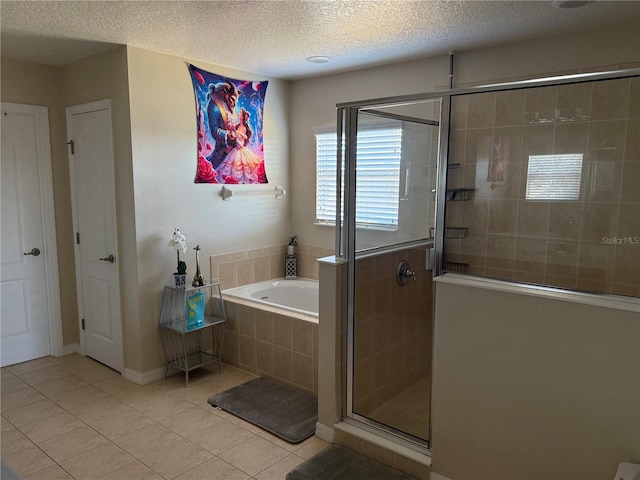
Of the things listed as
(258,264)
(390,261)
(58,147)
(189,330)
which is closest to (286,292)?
(258,264)

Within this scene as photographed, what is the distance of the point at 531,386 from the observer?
2.03 meters

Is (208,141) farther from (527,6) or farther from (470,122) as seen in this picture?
(527,6)

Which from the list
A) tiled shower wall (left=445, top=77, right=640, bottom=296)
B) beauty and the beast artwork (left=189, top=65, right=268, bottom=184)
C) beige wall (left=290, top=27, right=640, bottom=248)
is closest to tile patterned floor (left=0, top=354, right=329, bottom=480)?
tiled shower wall (left=445, top=77, right=640, bottom=296)

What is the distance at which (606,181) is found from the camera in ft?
8.09

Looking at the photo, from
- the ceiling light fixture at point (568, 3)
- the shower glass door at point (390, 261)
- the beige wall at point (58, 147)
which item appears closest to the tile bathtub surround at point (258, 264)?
the beige wall at point (58, 147)

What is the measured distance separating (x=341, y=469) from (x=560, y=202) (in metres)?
1.96

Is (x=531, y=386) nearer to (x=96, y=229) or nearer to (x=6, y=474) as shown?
(x=6, y=474)

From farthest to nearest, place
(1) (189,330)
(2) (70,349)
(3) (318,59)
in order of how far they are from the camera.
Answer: (2) (70,349)
(3) (318,59)
(1) (189,330)

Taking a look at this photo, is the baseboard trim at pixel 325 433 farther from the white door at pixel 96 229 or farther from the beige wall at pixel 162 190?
the white door at pixel 96 229

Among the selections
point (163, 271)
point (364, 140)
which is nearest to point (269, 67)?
point (364, 140)

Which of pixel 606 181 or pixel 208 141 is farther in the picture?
pixel 208 141

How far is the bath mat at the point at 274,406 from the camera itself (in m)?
2.90

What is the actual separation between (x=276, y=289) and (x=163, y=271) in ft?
3.85

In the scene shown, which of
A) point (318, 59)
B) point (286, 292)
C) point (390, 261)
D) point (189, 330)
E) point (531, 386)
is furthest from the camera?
point (286, 292)
